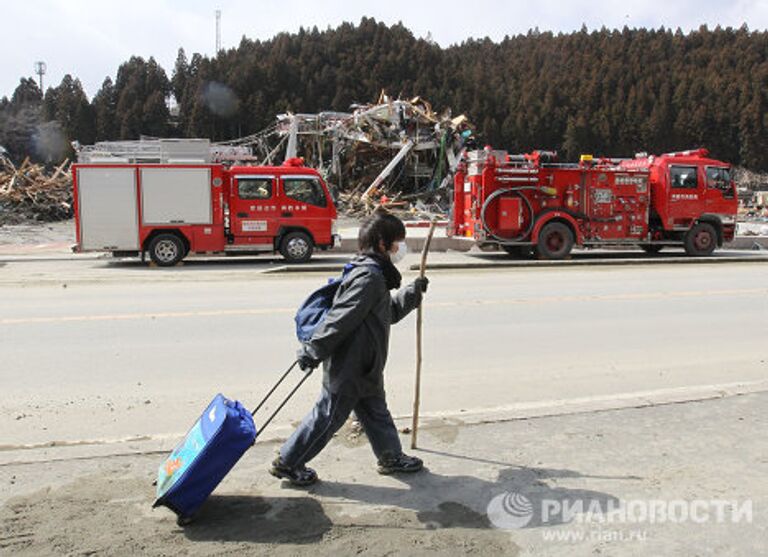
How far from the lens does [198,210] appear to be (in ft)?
54.1

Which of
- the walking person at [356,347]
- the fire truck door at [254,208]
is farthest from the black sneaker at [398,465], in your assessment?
the fire truck door at [254,208]

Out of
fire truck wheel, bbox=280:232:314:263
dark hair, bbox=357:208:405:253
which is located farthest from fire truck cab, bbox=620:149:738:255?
dark hair, bbox=357:208:405:253

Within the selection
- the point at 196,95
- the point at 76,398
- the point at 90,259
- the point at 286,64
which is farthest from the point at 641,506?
the point at 286,64

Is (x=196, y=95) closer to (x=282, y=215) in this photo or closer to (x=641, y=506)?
(x=282, y=215)

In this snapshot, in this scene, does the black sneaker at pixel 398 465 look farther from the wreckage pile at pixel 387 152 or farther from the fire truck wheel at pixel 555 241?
the wreckage pile at pixel 387 152

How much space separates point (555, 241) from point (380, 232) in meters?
14.6

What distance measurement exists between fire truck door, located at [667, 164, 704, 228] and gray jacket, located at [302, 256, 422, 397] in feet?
55.1

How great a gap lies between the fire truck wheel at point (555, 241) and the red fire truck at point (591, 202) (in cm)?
3

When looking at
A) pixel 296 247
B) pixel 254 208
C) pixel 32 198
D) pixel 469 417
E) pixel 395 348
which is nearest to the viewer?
pixel 469 417

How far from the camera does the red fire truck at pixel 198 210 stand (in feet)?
53.0

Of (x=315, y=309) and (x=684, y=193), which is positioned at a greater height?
(x=684, y=193)

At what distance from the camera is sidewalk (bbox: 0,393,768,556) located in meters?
3.22

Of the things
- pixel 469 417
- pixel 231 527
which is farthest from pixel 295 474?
pixel 469 417

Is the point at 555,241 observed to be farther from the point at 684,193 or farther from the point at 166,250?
the point at 166,250
